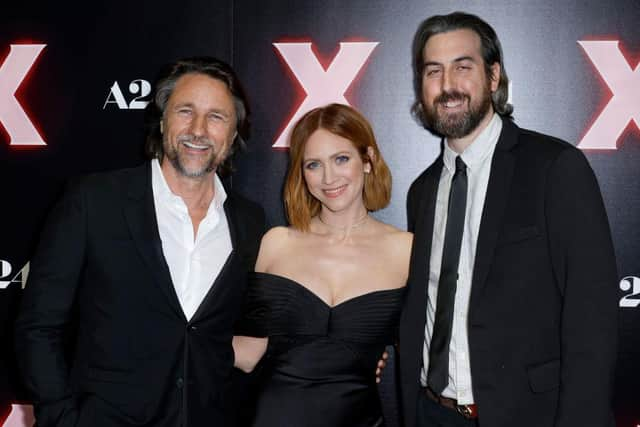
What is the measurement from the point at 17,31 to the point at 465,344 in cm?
277

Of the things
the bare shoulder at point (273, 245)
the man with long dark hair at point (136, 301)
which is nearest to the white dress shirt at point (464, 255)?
the bare shoulder at point (273, 245)

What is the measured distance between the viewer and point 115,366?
201 centimetres

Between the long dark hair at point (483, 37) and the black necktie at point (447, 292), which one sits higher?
the long dark hair at point (483, 37)

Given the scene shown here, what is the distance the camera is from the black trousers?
2098 millimetres

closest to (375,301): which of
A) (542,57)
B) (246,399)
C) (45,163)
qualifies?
(246,399)

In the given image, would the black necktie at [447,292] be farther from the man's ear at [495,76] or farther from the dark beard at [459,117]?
the man's ear at [495,76]

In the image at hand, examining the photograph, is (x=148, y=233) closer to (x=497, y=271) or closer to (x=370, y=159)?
(x=370, y=159)

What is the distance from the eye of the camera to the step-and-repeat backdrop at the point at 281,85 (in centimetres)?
287

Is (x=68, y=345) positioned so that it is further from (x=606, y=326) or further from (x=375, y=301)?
(x=606, y=326)

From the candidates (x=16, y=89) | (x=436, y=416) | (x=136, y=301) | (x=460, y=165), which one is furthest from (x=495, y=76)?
(x=16, y=89)

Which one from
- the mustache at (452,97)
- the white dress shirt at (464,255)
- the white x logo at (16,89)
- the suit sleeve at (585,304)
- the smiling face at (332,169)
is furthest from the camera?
the white x logo at (16,89)

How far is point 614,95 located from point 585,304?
1508mm

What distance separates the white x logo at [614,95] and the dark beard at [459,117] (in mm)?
999

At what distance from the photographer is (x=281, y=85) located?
9.89 feet
